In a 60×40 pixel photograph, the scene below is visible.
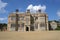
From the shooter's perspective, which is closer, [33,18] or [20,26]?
[20,26]

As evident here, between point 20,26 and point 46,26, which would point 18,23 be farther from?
point 46,26

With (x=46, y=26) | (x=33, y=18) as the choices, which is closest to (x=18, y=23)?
(x=33, y=18)

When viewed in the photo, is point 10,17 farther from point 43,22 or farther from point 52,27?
point 52,27

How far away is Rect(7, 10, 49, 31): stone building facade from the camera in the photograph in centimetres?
6012

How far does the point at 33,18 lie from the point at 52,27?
9.79 metres

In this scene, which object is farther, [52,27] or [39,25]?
[52,27]

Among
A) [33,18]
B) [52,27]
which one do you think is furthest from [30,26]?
[52,27]

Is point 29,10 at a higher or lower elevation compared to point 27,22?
higher

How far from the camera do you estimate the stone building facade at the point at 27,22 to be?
60125 mm

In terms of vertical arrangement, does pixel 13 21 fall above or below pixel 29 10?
below

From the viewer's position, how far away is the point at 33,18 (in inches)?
2539

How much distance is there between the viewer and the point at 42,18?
6178 centimetres

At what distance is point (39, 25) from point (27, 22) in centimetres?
490

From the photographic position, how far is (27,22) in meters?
60.2
